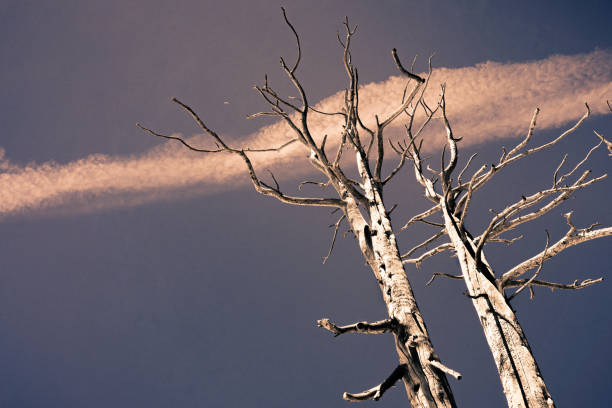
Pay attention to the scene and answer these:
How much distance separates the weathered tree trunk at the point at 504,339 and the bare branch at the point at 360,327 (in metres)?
2.03

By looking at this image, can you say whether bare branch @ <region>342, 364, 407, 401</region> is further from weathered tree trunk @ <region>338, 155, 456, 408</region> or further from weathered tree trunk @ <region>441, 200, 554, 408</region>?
weathered tree trunk @ <region>441, 200, 554, 408</region>

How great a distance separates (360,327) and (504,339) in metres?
2.45

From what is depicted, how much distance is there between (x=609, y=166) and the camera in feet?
52.7

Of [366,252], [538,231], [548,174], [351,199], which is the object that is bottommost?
[366,252]

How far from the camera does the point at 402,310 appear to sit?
2584 millimetres

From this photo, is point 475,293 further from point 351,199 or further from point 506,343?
point 351,199

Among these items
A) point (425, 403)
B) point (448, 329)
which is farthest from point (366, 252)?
point (448, 329)

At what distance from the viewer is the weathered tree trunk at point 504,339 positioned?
3.49 meters

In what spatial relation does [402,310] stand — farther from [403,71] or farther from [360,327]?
[403,71]

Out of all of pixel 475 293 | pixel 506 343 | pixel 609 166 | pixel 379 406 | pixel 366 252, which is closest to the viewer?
pixel 366 252

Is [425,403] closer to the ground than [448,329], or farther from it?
closer to the ground

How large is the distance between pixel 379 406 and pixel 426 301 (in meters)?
7.30

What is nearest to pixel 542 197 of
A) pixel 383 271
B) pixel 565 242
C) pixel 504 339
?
pixel 565 242

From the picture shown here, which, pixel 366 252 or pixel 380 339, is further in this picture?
pixel 380 339
